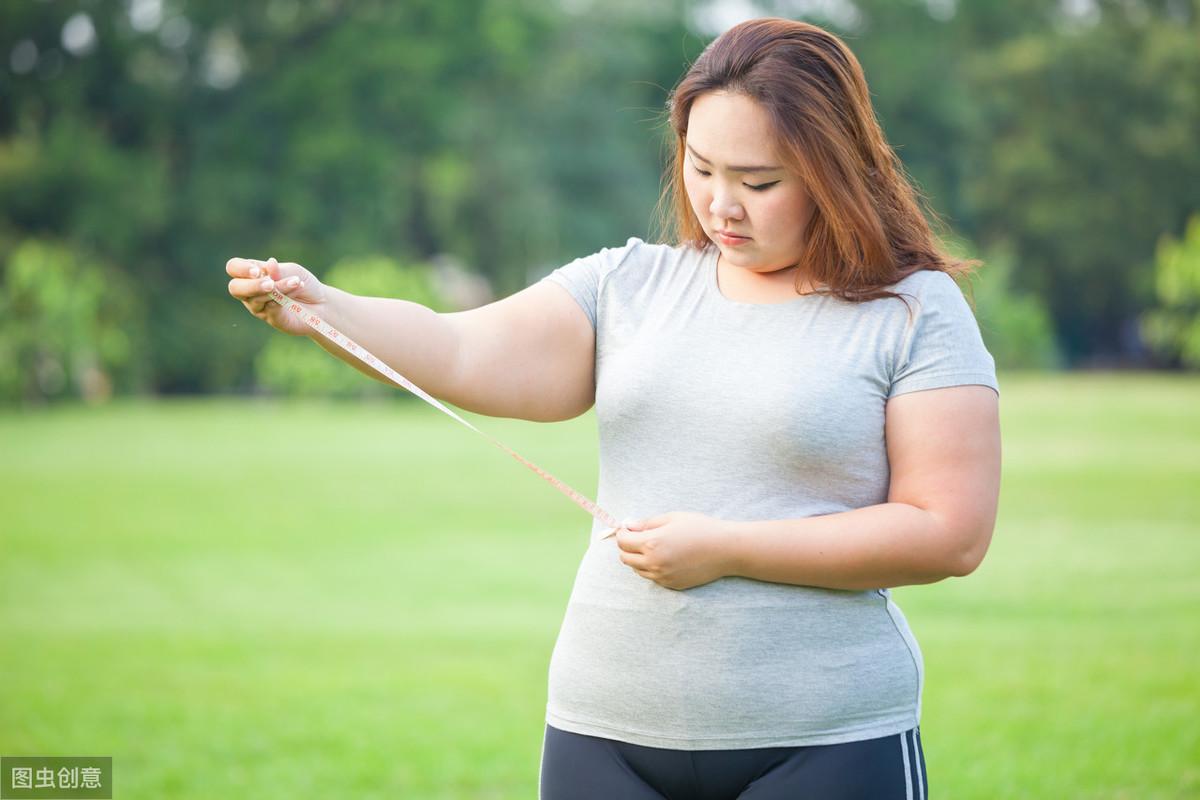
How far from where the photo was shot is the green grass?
5223mm

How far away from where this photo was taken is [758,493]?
1866mm

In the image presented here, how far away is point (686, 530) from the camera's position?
1808 millimetres

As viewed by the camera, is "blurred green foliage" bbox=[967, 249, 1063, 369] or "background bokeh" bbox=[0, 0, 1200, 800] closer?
"background bokeh" bbox=[0, 0, 1200, 800]

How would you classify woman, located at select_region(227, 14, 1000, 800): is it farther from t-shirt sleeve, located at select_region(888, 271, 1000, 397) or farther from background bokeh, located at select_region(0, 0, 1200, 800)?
background bokeh, located at select_region(0, 0, 1200, 800)

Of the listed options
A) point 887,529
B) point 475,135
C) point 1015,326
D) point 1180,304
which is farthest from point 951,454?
point 475,135

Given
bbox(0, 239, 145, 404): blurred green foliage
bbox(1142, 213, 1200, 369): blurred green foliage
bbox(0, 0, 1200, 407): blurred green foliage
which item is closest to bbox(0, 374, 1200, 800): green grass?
bbox(0, 239, 145, 404): blurred green foliage

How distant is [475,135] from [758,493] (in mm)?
38810

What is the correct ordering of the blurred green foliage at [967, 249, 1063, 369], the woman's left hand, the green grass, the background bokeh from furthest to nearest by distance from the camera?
the blurred green foliage at [967, 249, 1063, 369]
the background bokeh
the green grass
the woman's left hand

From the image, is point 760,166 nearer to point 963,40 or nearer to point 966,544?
point 966,544

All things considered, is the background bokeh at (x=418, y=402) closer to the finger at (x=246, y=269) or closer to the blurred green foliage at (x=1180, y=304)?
the blurred green foliage at (x=1180, y=304)

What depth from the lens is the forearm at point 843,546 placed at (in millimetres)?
1819

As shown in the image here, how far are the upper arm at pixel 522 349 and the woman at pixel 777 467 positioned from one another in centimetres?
10

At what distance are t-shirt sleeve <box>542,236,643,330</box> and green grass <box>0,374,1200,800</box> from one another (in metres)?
3.17

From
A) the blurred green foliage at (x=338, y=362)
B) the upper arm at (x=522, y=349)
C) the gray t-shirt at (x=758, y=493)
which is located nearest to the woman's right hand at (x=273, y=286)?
the upper arm at (x=522, y=349)
